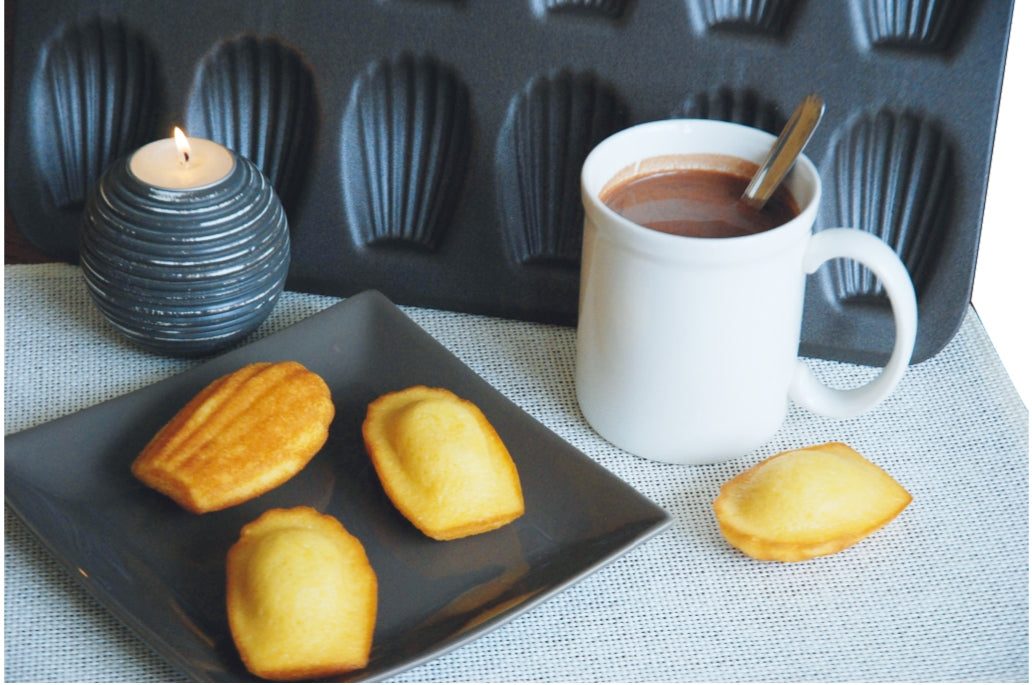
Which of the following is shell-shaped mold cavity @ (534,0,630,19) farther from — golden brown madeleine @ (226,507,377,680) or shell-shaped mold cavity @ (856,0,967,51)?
golden brown madeleine @ (226,507,377,680)

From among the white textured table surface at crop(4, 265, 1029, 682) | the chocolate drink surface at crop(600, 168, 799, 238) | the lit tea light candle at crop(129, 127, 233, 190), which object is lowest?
the white textured table surface at crop(4, 265, 1029, 682)

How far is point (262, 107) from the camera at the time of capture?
0.61 metres

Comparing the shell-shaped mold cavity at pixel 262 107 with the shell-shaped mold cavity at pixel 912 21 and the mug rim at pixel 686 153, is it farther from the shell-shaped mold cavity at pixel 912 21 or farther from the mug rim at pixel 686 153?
the shell-shaped mold cavity at pixel 912 21

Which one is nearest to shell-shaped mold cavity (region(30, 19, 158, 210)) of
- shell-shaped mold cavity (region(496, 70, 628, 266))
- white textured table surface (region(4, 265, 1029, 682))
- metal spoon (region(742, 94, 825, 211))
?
white textured table surface (region(4, 265, 1029, 682))

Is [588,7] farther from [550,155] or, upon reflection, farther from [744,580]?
[744,580]

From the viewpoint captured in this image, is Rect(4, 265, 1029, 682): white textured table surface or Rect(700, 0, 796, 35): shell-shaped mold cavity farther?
Rect(700, 0, 796, 35): shell-shaped mold cavity

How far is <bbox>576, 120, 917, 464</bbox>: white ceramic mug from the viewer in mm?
476

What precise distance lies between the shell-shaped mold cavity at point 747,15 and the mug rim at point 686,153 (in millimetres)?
52

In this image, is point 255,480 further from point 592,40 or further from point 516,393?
point 592,40

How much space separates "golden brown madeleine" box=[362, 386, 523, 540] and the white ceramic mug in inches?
2.8

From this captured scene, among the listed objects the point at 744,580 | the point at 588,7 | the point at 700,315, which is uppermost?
the point at 588,7

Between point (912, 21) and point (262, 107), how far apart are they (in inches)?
13.8

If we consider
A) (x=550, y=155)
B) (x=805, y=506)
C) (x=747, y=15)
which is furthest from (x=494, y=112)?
(x=805, y=506)

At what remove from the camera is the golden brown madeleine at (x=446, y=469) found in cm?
48
